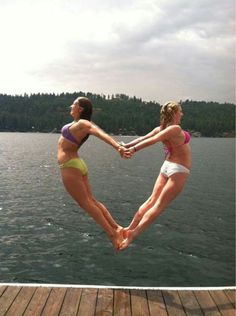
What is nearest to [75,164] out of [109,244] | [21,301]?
[21,301]

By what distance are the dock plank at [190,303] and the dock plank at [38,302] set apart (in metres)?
2.67

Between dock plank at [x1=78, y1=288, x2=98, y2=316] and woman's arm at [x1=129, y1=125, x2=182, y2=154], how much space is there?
334 centimetres

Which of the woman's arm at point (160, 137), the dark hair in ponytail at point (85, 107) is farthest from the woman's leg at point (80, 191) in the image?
the woman's arm at point (160, 137)

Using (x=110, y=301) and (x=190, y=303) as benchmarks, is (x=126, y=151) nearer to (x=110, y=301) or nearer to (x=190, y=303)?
(x=110, y=301)

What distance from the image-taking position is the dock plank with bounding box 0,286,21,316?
7.68 meters

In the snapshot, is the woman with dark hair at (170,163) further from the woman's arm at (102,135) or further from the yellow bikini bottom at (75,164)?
the yellow bikini bottom at (75,164)

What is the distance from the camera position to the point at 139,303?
7910 millimetres

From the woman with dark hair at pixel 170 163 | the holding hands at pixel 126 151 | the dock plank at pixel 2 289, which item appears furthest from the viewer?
the dock plank at pixel 2 289

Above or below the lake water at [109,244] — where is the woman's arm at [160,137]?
above

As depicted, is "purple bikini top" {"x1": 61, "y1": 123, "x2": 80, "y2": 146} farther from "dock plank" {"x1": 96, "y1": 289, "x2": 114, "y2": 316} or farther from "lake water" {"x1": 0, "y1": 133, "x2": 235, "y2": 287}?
"lake water" {"x1": 0, "y1": 133, "x2": 235, "y2": 287}

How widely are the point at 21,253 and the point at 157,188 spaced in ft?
52.4

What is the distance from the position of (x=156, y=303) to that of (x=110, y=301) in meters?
0.88

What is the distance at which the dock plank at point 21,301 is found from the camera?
24.7ft

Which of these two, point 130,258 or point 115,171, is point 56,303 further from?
point 115,171
